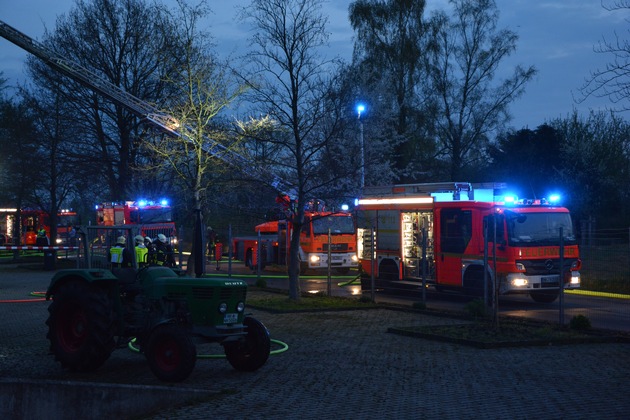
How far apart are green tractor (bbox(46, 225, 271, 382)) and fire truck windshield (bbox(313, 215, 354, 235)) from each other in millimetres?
17871

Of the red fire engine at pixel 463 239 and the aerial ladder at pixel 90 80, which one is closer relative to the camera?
the red fire engine at pixel 463 239

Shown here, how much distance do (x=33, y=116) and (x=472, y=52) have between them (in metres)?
23.3

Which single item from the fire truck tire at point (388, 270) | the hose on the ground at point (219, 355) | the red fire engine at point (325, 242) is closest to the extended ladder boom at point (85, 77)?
the red fire engine at point (325, 242)

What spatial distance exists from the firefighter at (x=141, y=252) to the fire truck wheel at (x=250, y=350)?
6.56 ft

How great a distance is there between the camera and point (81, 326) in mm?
11641

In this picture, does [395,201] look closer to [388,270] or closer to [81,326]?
[388,270]

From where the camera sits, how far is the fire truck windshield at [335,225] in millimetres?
29672

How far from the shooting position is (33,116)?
39062mm

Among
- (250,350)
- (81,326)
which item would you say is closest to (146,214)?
(81,326)

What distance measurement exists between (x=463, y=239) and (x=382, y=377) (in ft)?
37.2

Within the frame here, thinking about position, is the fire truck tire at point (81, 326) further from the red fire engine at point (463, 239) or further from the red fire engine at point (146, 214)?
the red fire engine at point (146, 214)

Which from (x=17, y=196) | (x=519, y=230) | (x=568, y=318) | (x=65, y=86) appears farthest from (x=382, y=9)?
(x=568, y=318)

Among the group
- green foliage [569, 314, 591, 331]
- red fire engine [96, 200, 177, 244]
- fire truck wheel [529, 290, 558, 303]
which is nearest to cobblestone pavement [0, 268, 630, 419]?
green foliage [569, 314, 591, 331]

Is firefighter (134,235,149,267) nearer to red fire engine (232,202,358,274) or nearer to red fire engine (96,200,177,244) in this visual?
red fire engine (232,202,358,274)
